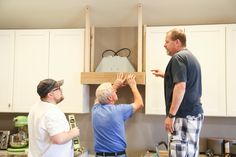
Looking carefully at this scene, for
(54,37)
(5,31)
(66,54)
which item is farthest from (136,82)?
(5,31)

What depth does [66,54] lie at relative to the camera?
3246 millimetres

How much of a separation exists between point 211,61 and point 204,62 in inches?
2.7

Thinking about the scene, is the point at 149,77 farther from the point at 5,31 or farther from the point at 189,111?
the point at 5,31

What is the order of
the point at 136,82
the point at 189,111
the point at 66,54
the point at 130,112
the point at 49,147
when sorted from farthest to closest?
the point at 66,54, the point at 136,82, the point at 130,112, the point at 49,147, the point at 189,111

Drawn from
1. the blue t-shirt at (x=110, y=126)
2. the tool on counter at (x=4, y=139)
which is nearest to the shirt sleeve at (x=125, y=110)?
the blue t-shirt at (x=110, y=126)

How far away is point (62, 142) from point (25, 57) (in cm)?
144

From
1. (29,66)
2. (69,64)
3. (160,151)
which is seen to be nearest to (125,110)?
(160,151)

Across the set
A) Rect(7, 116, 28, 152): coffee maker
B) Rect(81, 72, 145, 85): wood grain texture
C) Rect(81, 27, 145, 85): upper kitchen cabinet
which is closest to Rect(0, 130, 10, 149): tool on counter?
Rect(7, 116, 28, 152): coffee maker

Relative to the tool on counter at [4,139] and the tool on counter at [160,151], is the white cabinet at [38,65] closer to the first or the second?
the tool on counter at [4,139]

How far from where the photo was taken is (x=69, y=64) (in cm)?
323

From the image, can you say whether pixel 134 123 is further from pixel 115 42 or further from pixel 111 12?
pixel 111 12

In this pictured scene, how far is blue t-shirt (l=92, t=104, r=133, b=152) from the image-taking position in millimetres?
2465

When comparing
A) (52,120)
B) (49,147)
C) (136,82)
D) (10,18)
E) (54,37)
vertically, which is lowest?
(49,147)

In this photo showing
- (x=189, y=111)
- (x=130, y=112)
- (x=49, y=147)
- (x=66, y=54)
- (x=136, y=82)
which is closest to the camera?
(x=189, y=111)
